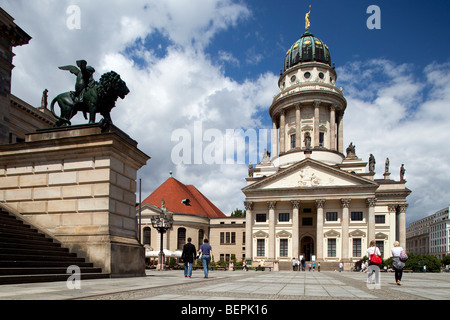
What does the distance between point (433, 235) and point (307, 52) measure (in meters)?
116

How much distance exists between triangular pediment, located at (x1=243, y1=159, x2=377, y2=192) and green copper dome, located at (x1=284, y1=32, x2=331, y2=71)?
26.2 meters

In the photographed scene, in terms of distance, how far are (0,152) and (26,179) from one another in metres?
1.58

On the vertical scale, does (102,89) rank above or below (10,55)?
below

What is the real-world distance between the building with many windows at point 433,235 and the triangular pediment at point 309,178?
100 meters

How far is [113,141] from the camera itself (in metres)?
13.0

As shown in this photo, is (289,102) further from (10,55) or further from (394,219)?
(10,55)

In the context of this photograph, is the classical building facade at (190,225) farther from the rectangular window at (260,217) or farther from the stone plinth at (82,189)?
the stone plinth at (82,189)

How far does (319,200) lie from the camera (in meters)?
57.7

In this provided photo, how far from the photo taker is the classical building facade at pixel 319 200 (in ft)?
186

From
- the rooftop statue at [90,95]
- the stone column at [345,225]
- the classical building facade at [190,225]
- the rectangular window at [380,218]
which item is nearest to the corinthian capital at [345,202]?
the stone column at [345,225]

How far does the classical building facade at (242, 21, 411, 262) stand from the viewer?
56.8m

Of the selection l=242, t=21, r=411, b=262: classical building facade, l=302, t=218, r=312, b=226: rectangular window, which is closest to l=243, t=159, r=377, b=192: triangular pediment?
l=242, t=21, r=411, b=262: classical building facade

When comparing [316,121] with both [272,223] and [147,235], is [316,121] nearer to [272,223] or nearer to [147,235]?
[272,223]

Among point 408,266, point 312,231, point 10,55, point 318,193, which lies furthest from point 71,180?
point 312,231
